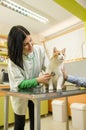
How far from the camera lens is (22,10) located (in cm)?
294

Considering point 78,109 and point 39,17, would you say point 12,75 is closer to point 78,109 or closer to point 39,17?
point 78,109

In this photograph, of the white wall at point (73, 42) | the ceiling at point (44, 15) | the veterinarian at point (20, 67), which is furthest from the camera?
the white wall at point (73, 42)

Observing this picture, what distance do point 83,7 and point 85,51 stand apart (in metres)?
0.83

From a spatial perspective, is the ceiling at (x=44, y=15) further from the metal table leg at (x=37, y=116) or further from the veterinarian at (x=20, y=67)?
the metal table leg at (x=37, y=116)

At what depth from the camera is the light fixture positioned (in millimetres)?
2640

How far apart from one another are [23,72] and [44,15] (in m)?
2.57

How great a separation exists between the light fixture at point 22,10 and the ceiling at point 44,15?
0.23ft

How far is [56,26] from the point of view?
12.9 ft

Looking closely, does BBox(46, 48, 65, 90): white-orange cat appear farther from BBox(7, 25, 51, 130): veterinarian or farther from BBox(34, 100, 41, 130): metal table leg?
BBox(34, 100, 41, 130): metal table leg

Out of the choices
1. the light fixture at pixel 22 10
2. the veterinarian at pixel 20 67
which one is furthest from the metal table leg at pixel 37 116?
the light fixture at pixel 22 10

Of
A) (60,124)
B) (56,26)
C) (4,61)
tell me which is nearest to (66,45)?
(56,26)

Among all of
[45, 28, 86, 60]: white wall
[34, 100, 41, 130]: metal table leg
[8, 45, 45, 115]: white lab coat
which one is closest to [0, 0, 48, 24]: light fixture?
[45, 28, 86, 60]: white wall

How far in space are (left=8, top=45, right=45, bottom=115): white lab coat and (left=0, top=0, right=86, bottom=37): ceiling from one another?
1.86 meters

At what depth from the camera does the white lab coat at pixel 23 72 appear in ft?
3.22
